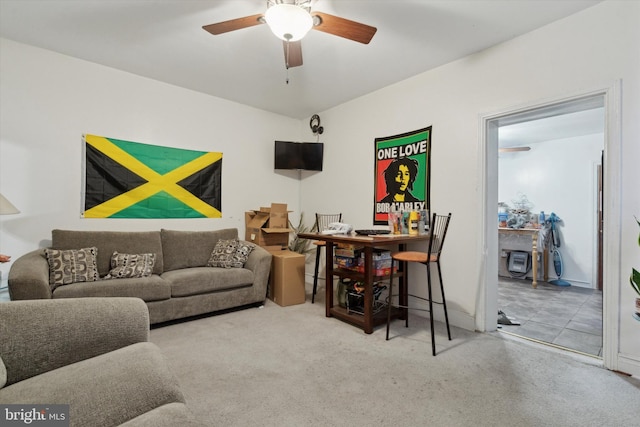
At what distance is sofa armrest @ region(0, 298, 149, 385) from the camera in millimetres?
1155

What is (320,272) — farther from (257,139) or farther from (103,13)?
(103,13)

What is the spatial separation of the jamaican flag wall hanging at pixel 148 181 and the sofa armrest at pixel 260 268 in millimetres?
1041

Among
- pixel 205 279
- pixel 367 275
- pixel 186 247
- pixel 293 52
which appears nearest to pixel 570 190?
pixel 367 275

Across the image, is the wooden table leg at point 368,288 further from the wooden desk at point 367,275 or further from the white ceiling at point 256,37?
the white ceiling at point 256,37

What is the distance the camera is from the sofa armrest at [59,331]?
45.5 inches

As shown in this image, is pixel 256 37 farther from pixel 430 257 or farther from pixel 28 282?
pixel 28 282

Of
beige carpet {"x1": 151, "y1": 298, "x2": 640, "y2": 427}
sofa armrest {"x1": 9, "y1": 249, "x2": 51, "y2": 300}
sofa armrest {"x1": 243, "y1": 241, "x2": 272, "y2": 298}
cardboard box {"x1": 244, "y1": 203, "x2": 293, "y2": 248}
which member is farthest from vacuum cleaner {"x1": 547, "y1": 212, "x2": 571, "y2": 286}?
sofa armrest {"x1": 9, "y1": 249, "x2": 51, "y2": 300}

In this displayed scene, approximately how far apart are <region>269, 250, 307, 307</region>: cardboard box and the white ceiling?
2142mm

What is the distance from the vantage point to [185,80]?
3.52 m

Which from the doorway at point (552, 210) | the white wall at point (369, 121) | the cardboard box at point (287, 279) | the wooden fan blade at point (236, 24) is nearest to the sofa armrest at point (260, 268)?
the cardboard box at point (287, 279)

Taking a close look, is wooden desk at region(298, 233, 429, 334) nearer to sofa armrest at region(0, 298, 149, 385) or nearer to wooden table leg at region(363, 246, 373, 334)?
wooden table leg at region(363, 246, 373, 334)

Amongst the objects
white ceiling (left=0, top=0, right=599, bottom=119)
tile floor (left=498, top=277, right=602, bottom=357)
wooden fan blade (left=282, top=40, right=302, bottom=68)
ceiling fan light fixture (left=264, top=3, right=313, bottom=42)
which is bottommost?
tile floor (left=498, top=277, right=602, bottom=357)

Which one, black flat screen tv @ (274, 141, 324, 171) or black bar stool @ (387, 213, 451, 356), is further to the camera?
black flat screen tv @ (274, 141, 324, 171)

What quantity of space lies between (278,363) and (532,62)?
3.19 metres
